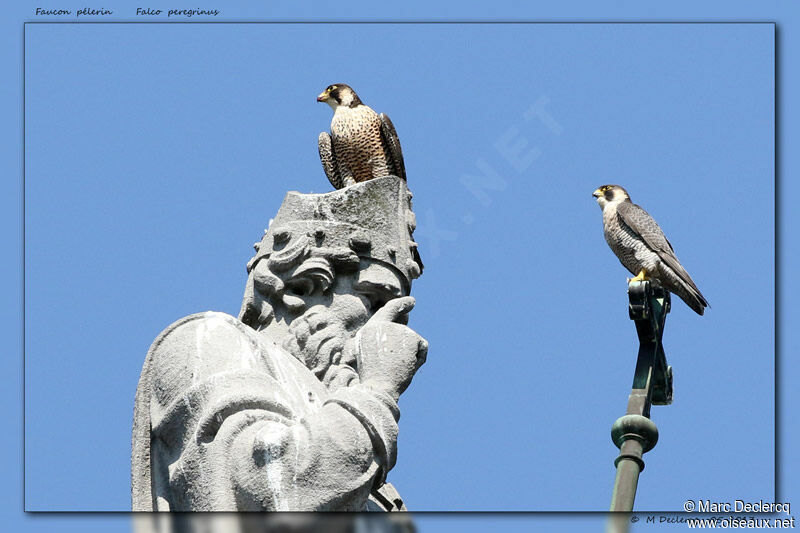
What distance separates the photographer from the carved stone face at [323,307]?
36.8 feet

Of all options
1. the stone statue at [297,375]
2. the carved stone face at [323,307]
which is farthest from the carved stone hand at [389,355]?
the carved stone face at [323,307]

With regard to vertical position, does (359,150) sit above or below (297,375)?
above

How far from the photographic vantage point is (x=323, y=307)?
1145 cm

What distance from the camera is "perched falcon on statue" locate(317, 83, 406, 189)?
54.5ft

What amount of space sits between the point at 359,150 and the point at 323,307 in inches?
207

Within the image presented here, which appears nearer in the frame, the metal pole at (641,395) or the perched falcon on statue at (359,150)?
the metal pole at (641,395)

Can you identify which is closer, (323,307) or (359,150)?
(323,307)

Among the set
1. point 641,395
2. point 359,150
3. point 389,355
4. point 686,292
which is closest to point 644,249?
point 686,292

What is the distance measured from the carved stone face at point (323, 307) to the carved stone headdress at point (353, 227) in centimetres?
8

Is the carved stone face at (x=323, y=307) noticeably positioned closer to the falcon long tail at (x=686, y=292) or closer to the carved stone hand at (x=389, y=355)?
the carved stone hand at (x=389, y=355)

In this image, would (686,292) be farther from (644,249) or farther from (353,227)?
(353,227)

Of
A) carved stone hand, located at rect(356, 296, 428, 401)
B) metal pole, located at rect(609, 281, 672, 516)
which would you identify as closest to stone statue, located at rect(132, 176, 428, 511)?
carved stone hand, located at rect(356, 296, 428, 401)

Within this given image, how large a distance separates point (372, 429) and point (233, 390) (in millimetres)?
647

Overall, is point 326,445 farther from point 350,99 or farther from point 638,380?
point 350,99
